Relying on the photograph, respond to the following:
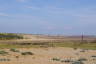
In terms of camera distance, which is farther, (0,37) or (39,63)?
(0,37)

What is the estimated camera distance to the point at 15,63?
29531mm

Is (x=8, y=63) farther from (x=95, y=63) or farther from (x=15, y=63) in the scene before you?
(x=95, y=63)

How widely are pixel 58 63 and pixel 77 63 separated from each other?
1940 mm

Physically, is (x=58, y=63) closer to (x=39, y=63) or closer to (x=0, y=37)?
(x=39, y=63)

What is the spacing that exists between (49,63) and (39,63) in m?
1.03

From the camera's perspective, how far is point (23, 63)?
2945 centimetres

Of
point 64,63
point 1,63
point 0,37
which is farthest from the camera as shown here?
point 0,37

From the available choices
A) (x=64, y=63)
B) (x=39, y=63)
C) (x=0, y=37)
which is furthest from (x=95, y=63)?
(x=0, y=37)

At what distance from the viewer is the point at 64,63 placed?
3084 cm

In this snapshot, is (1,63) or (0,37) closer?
(1,63)

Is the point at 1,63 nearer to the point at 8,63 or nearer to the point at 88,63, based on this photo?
the point at 8,63

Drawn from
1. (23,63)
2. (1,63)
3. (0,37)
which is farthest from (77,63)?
(0,37)

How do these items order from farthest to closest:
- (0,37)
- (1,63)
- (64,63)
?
1. (0,37)
2. (64,63)
3. (1,63)

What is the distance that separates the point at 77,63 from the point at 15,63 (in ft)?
20.1
